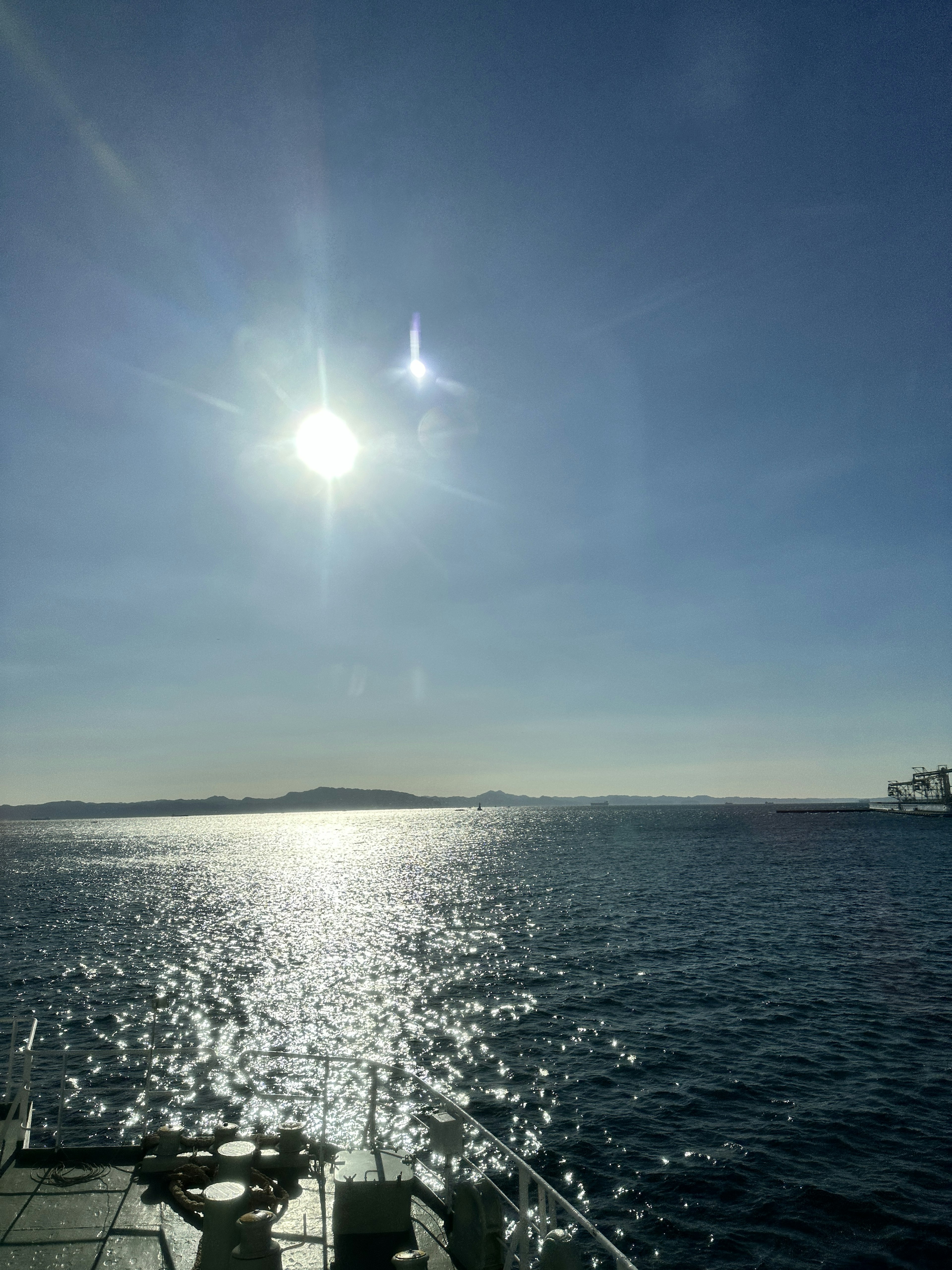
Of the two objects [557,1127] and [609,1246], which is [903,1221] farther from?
[609,1246]

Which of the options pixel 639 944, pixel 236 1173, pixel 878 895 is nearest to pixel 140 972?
pixel 639 944

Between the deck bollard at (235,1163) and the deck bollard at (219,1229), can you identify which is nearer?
the deck bollard at (219,1229)

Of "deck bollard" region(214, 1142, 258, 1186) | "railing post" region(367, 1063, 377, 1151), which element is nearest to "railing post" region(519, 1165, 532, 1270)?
"railing post" region(367, 1063, 377, 1151)

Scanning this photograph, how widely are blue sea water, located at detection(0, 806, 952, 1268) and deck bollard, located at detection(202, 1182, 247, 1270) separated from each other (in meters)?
14.6

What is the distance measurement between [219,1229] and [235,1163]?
81.6 inches

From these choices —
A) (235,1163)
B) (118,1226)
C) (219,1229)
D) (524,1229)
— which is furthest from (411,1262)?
(118,1226)

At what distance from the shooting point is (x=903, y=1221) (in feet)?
65.9

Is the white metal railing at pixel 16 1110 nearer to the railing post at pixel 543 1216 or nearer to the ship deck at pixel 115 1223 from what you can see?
the ship deck at pixel 115 1223

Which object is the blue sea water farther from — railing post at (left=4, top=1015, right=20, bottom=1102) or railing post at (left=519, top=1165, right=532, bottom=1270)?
railing post at (left=4, top=1015, right=20, bottom=1102)

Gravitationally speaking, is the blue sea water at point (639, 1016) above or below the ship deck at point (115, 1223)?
below

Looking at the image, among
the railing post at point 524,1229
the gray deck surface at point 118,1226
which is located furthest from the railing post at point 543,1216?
the gray deck surface at point 118,1226

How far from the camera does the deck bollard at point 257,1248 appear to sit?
31.5 feet

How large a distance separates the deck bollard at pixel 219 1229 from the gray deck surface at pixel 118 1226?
119 centimetres

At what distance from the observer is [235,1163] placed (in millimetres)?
11734
